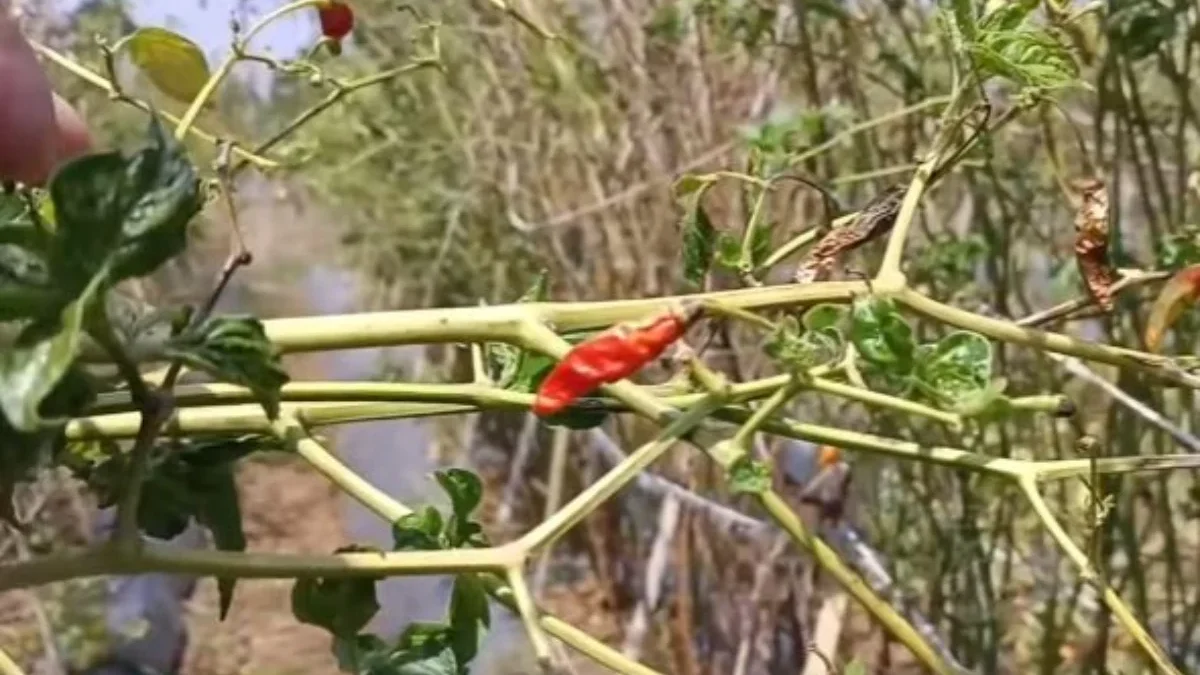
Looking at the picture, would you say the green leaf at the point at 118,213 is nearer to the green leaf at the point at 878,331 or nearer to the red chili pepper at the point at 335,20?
the green leaf at the point at 878,331

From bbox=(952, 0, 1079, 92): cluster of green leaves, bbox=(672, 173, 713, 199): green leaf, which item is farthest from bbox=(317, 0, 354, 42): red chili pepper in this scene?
bbox=(952, 0, 1079, 92): cluster of green leaves

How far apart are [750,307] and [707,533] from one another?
78.9 inches

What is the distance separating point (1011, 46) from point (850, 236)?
64 millimetres

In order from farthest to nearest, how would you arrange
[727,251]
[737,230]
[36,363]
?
[737,230] < [727,251] < [36,363]

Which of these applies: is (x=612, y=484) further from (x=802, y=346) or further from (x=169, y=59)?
(x=169, y=59)

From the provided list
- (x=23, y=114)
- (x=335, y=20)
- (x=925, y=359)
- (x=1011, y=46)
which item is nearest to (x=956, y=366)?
(x=925, y=359)

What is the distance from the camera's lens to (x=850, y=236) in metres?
0.48

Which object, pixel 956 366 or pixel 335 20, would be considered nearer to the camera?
pixel 956 366

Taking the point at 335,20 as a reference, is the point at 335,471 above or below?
below

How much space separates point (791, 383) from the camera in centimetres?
40

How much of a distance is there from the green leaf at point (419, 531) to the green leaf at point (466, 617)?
16mm

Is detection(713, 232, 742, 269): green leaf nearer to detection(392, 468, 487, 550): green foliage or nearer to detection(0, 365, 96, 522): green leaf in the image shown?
detection(392, 468, 487, 550): green foliage

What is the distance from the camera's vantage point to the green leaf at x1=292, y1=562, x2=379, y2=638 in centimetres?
41

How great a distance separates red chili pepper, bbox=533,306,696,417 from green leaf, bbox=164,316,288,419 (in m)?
0.07
